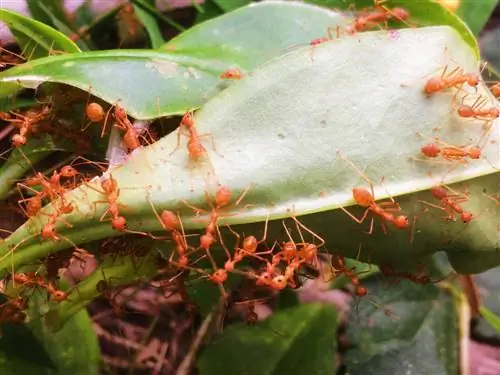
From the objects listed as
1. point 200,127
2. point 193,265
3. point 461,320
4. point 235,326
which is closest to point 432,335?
point 461,320

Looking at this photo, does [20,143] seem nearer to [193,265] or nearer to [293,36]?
[193,265]

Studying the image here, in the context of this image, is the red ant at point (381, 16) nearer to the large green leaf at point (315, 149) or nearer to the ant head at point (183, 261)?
the large green leaf at point (315, 149)

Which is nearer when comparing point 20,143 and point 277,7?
point 20,143

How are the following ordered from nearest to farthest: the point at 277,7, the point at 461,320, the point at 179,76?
1. the point at 179,76
2. the point at 277,7
3. the point at 461,320

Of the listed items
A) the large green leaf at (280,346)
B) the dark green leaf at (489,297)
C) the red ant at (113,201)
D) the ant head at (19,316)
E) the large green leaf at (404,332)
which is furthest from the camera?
the dark green leaf at (489,297)

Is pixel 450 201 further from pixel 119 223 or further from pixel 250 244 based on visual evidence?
pixel 119 223

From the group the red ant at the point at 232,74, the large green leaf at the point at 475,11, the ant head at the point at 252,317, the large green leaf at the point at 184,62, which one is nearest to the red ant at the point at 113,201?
the large green leaf at the point at 184,62
